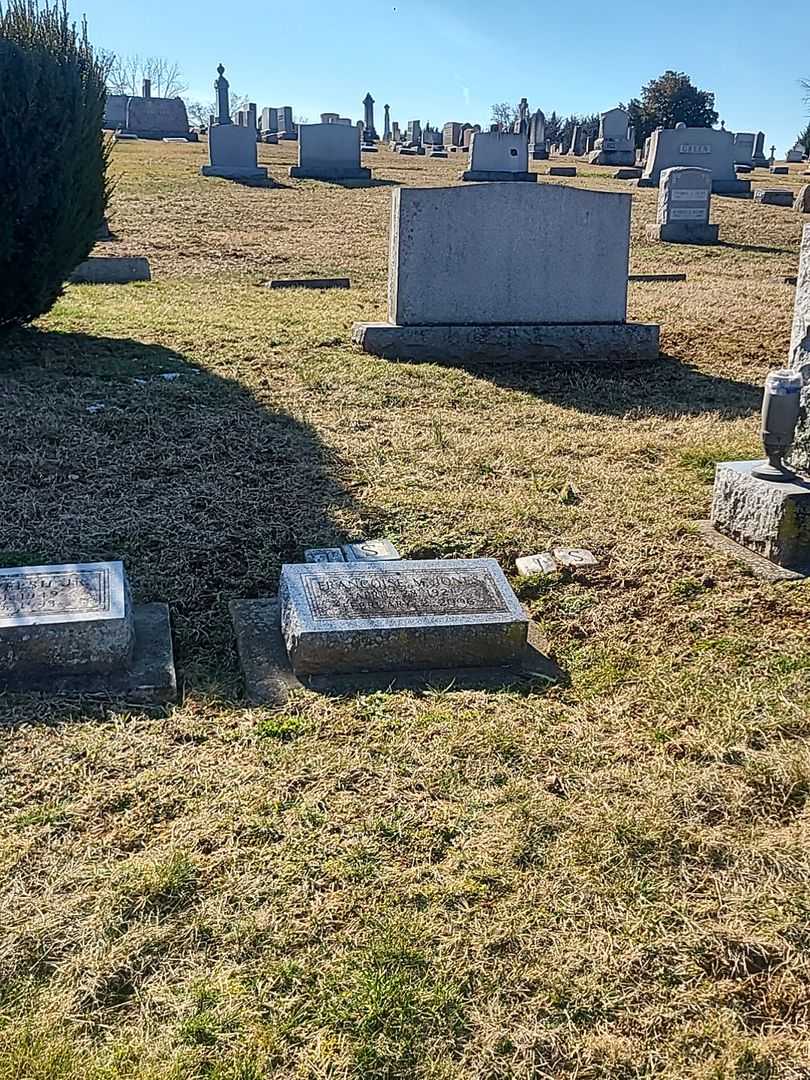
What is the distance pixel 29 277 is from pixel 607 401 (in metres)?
4.35

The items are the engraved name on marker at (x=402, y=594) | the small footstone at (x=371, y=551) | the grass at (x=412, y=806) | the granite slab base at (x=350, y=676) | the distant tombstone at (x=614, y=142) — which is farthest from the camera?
the distant tombstone at (x=614, y=142)

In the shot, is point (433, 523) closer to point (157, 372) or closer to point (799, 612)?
point (799, 612)

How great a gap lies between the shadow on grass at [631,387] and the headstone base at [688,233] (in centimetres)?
826

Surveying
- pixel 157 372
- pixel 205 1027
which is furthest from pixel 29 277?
pixel 205 1027

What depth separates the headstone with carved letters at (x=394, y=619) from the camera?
3.16m

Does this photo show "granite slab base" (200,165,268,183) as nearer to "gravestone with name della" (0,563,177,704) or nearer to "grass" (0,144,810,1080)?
"grass" (0,144,810,1080)

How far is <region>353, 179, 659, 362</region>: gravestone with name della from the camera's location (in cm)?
756

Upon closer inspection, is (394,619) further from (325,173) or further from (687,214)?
(325,173)

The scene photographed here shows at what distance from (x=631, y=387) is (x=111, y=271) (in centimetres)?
629

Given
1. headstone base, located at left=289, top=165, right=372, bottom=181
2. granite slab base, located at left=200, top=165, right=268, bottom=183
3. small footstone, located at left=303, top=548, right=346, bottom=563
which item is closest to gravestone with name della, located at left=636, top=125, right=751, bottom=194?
headstone base, located at left=289, top=165, right=372, bottom=181

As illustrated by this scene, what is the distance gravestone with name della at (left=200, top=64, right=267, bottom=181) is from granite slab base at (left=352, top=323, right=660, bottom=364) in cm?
1521

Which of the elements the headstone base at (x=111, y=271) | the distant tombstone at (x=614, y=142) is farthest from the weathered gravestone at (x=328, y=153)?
the headstone base at (x=111, y=271)

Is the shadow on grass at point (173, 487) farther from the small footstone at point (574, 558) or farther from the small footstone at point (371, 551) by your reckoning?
the small footstone at point (574, 558)

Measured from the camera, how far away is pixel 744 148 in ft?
117
